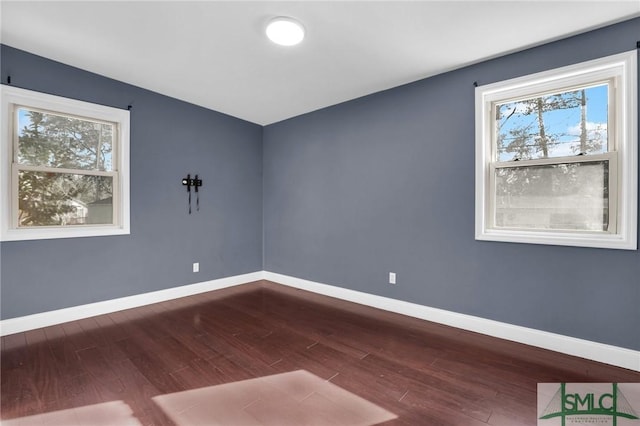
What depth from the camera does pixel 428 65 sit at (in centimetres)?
297

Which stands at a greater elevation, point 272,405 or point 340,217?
point 340,217

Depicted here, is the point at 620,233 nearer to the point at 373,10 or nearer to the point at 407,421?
the point at 407,421

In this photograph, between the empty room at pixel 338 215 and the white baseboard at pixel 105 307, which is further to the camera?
the white baseboard at pixel 105 307

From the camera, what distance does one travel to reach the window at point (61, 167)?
2.88 m

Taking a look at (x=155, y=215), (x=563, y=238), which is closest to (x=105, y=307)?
(x=155, y=215)

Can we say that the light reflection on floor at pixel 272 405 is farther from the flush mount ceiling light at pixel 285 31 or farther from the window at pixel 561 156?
the flush mount ceiling light at pixel 285 31

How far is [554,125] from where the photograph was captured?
2.65 metres

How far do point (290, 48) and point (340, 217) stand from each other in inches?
82.8

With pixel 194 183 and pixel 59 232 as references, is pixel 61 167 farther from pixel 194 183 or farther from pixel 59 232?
pixel 194 183

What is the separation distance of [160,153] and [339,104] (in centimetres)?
243
